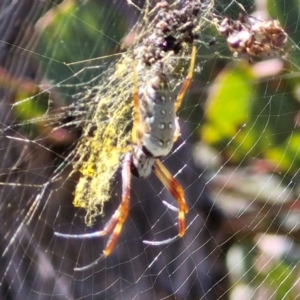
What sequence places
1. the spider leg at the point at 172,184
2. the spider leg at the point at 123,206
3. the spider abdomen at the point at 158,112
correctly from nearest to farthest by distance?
the spider abdomen at the point at 158,112 < the spider leg at the point at 123,206 < the spider leg at the point at 172,184

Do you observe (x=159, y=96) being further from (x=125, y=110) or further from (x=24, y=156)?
(x=24, y=156)

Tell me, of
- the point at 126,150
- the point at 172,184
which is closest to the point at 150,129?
the point at 126,150

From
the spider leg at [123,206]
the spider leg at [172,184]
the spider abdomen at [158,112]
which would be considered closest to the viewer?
the spider abdomen at [158,112]

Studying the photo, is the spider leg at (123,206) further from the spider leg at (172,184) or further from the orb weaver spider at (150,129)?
the spider leg at (172,184)

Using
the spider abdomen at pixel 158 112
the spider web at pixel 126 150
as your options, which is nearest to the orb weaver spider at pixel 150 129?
the spider abdomen at pixel 158 112

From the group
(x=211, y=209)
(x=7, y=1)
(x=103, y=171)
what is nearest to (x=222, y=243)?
(x=211, y=209)

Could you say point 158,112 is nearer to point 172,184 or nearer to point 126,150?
point 126,150

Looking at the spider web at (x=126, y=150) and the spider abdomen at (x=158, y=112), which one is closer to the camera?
the spider abdomen at (x=158, y=112)

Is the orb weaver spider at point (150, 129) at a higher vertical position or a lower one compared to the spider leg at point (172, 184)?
higher
